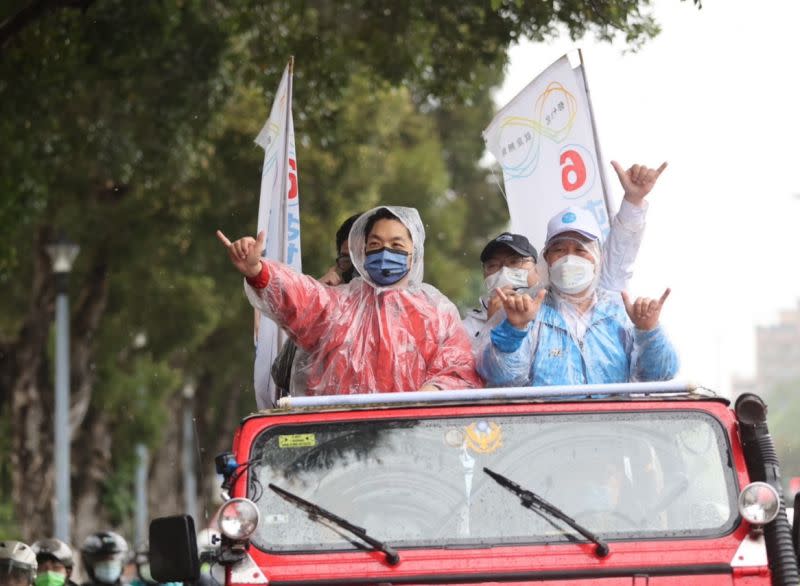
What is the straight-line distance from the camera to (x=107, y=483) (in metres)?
36.8

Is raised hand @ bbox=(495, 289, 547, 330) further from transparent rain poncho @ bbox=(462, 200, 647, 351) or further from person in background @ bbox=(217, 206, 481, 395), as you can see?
transparent rain poncho @ bbox=(462, 200, 647, 351)

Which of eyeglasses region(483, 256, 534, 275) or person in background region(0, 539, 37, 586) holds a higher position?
eyeglasses region(483, 256, 534, 275)

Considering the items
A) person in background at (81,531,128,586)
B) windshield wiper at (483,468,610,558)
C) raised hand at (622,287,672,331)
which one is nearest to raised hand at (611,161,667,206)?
raised hand at (622,287,672,331)

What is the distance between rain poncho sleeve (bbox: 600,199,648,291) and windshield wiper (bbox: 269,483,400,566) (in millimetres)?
2560

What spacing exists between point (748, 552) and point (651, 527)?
0.36 metres

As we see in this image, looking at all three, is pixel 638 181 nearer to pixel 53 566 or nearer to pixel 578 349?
pixel 578 349

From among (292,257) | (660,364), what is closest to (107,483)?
(292,257)

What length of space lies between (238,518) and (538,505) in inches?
42.9

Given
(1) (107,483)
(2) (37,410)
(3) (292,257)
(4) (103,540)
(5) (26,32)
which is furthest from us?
(1) (107,483)

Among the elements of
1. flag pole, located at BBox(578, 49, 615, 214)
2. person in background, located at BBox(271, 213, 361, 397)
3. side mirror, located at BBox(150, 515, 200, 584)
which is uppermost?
flag pole, located at BBox(578, 49, 615, 214)

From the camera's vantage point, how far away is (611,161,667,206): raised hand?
8.20m

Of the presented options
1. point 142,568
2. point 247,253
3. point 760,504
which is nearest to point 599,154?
point 247,253

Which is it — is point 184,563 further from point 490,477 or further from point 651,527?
point 651,527

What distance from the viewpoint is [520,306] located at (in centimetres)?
680
